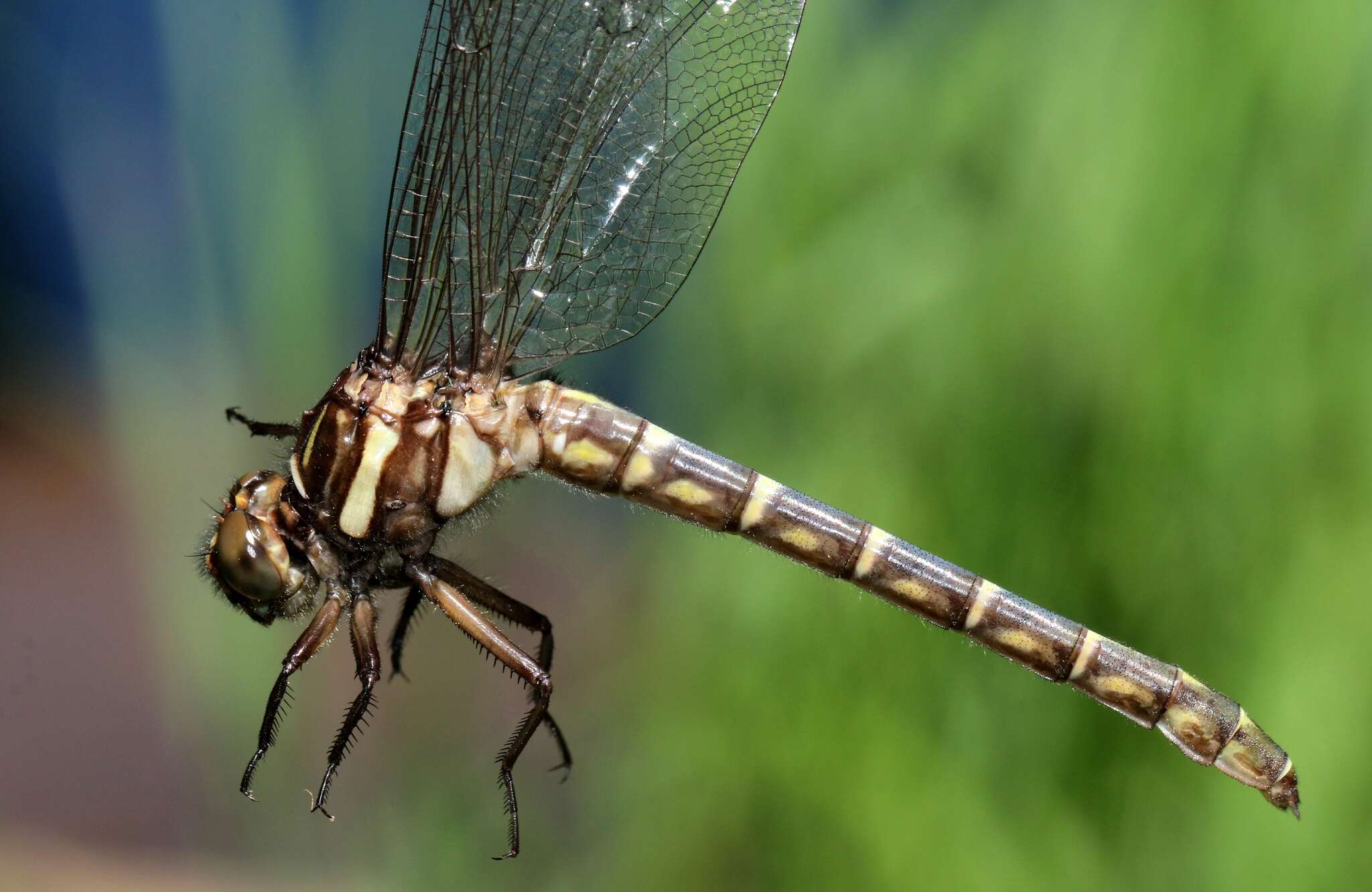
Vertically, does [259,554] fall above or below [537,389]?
below

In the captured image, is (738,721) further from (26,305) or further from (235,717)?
(26,305)

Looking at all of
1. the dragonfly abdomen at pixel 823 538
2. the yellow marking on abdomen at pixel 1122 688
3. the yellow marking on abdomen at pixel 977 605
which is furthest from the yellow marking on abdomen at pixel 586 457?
the yellow marking on abdomen at pixel 1122 688

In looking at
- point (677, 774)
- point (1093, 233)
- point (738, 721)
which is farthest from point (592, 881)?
point (1093, 233)

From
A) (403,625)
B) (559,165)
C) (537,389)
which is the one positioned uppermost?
(559,165)

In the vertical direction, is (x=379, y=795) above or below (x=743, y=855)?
below

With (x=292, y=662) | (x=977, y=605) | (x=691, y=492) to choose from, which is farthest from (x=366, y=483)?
(x=977, y=605)

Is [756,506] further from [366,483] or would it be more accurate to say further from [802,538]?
[366,483]
